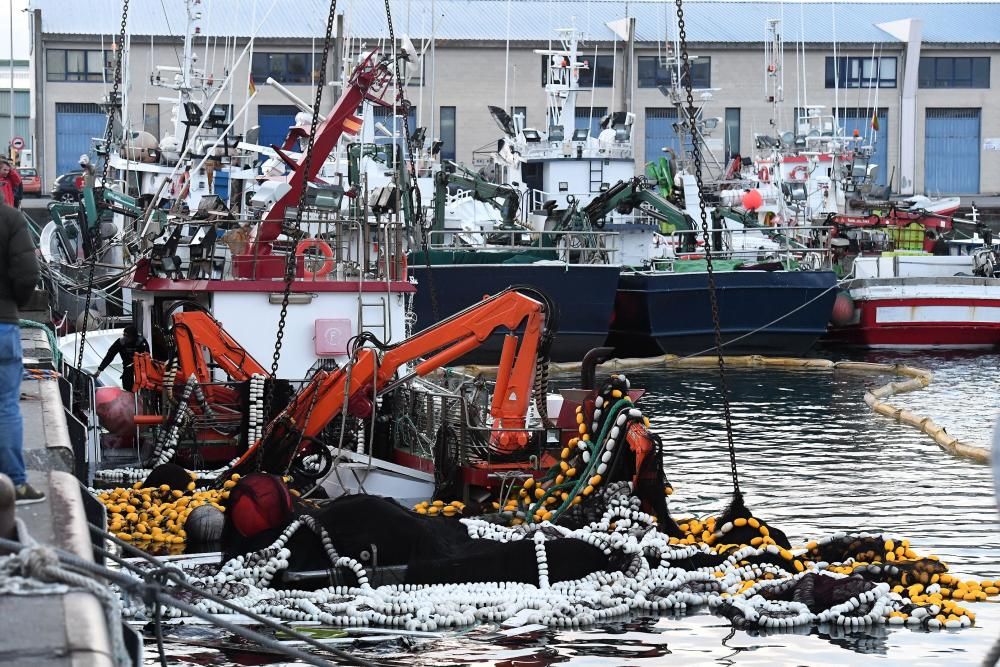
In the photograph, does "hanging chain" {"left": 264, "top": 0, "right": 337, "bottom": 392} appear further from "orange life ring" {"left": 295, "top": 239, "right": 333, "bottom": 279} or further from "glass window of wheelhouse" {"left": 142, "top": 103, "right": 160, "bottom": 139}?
"glass window of wheelhouse" {"left": 142, "top": 103, "right": 160, "bottom": 139}

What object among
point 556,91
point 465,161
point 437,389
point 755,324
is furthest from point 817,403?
point 465,161

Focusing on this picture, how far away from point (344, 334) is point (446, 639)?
5737 mm

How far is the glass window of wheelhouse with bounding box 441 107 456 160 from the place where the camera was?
151 feet

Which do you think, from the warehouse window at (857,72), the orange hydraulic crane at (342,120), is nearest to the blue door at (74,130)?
the warehouse window at (857,72)

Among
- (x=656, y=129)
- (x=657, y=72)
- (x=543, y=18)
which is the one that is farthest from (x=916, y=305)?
(x=543, y=18)

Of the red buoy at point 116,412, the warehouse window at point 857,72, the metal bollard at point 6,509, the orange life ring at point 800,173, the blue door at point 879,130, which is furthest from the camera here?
the warehouse window at point 857,72

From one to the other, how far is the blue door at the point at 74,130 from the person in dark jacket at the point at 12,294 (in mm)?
39077

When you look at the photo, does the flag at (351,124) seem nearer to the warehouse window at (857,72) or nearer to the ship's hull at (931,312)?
the ship's hull at (931,312)

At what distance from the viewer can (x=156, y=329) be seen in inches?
582

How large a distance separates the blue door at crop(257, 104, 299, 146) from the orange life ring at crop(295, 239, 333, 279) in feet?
92.1

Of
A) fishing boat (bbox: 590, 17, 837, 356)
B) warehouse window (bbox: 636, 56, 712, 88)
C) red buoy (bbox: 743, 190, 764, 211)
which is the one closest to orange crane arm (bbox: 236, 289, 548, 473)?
fishing boat (bbox: 590, 17, 837, 356)

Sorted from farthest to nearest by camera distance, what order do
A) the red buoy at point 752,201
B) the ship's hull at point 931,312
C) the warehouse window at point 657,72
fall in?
1. the warehouse window at point 657,72
2. the red buoy at point 752,201
3. the ship's hull at point 931,312

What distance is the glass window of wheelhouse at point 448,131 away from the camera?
46.2 meters

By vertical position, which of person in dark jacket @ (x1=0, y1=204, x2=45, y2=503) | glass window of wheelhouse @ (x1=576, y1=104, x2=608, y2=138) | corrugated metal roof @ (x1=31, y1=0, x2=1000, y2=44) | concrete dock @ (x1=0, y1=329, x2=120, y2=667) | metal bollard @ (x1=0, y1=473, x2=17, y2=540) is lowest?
concrete dock @ (x1=0, y1=329, x2=120, y2=667)
